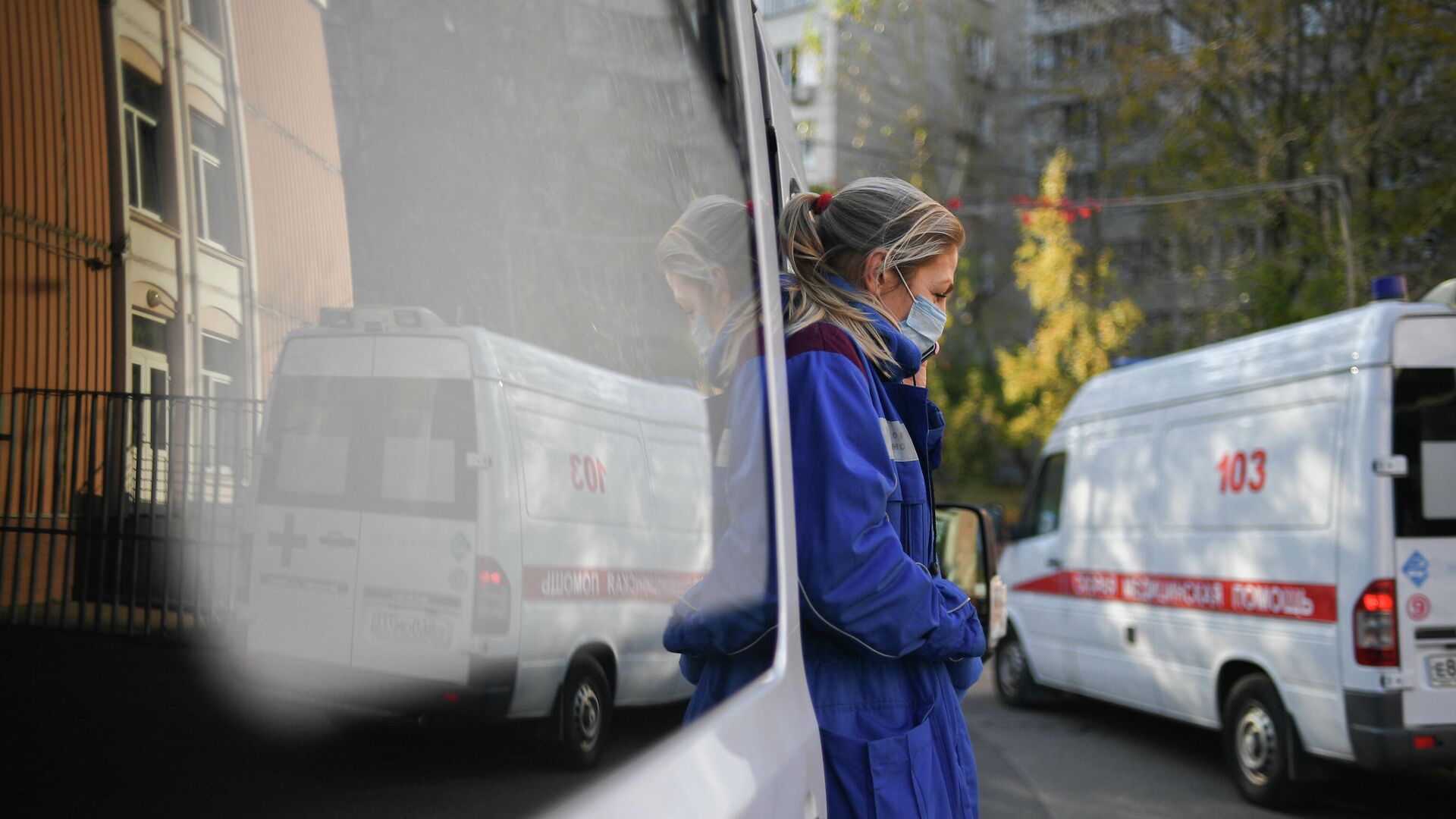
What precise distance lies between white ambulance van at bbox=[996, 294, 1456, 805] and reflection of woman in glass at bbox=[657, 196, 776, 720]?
5067 mm

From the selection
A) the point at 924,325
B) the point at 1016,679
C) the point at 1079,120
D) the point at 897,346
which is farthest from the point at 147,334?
the point at 1079,120

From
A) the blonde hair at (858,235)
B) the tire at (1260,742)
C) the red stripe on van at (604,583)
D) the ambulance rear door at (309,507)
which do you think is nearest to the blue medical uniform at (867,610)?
the blonde hair at (858,235)

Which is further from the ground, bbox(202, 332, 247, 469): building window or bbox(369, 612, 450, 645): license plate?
bbox(202, 332, 247, 469): building window

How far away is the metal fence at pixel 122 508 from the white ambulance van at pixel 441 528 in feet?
0.07

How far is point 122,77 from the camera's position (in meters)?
0.67

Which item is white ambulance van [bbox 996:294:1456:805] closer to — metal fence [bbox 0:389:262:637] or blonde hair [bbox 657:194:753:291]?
blonde hair [bbox 657:194:753:291]

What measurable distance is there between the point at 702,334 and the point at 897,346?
553mm

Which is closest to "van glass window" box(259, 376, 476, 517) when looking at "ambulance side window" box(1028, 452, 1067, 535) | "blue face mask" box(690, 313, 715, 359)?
"blue face mask" box(690, 313, 715, 359)

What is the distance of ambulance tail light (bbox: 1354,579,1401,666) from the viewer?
5535mm

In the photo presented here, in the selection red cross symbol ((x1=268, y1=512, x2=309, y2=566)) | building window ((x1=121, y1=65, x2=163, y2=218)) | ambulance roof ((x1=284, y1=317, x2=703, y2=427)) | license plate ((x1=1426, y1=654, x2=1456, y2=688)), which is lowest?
license plate ((x1=1426, y1=654, x2=1456, y2=688))

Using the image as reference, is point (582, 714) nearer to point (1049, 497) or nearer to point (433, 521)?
point (433, 521)

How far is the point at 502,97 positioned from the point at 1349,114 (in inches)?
820

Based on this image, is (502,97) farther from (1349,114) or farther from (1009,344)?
(1009,344)

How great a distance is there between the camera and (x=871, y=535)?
1648 millimetres
